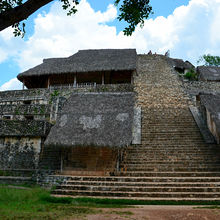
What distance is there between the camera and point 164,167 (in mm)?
8867

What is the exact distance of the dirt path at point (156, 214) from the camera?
497 cm

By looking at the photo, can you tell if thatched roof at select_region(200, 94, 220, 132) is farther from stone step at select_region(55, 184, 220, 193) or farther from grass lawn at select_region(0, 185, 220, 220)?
grass lawn at select_region(0, 185, 220, 220)

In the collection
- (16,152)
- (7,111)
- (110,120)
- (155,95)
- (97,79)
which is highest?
(97,79)

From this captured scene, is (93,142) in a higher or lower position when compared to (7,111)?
lower

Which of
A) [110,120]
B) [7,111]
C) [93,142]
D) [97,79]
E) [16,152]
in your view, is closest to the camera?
[93,142]

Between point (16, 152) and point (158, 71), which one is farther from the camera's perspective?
point (158, 71)

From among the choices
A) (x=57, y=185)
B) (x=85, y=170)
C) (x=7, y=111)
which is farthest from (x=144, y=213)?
(x=7, y=111)

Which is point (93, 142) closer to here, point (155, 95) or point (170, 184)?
point (170, 184)

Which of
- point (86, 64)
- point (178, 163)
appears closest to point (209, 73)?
point (86, 64)

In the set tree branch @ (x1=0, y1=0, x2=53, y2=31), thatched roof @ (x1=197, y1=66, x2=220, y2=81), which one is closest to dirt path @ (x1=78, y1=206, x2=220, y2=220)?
tree branch @ (x1=0, y1=0, x2=53, y2=31)

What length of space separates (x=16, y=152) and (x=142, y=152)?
569 centimetres

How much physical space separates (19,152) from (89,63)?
11745mm

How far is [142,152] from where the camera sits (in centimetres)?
1006

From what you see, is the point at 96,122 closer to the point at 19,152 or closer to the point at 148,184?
the point at 148,184
